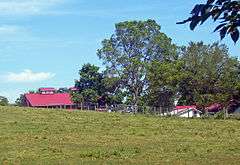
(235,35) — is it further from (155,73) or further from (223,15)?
(155,73)

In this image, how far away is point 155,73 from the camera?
7169 centimetres

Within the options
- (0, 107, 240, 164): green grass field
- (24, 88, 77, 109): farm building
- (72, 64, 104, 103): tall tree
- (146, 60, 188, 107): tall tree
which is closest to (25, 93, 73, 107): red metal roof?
(24, 88, 77, 109): farm building

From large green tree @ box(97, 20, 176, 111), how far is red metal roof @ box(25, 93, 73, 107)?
66.6 feet

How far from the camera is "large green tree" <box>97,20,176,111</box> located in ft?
276

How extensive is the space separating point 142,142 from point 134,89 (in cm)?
6364

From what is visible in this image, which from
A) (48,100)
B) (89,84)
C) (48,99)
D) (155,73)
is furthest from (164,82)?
(48,99)

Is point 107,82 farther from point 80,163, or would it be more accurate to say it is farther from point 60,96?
point 80,163

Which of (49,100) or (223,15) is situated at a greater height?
(49,100)

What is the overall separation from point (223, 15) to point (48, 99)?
338 feet

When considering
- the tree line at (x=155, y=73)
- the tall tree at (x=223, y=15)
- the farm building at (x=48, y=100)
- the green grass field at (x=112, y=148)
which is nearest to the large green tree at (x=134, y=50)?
the tree line at (x=155, y=73)

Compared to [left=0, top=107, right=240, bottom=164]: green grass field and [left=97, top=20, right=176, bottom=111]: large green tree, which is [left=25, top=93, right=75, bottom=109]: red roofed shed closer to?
[left=97, top=20, right=176, bottom=111]: large green tree

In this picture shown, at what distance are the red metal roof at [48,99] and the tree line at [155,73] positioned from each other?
5.12 metres

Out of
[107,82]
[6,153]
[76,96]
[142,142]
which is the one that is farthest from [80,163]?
[76,96]

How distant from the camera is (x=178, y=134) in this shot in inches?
1007
